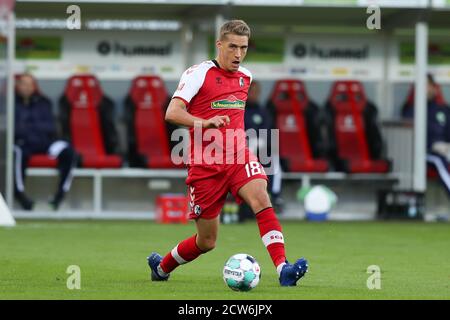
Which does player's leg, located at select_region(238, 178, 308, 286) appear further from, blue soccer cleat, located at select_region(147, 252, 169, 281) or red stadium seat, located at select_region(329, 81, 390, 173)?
red stadium seat, located at select_region(329, 81, 390, 173)

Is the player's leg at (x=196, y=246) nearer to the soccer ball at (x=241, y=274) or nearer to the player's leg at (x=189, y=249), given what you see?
the player's leg at (x=189, y=249)

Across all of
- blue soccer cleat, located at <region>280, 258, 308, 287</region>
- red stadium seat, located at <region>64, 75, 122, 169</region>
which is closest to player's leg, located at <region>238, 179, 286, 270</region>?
blue soccer cleat, located at <region>280, 258, 308, 287</region>

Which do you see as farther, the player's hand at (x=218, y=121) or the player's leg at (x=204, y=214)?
the player's leg at (x=204, y=214)

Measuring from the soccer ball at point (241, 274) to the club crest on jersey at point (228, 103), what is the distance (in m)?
1.24

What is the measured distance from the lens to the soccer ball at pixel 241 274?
925 cm

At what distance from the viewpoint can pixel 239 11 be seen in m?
20.2

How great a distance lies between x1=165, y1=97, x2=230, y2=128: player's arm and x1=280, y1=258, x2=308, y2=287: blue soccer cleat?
1.17 metres

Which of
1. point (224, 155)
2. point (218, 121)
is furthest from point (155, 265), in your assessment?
point (218, 121)

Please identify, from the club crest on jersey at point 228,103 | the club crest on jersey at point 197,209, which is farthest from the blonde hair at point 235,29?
the club crest on jersey at point 197,209

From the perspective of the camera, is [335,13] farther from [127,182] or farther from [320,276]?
[320,276]

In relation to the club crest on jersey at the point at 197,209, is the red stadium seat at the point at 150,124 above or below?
above

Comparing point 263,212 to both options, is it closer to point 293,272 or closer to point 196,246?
point 293,272

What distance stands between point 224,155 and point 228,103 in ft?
1.35
